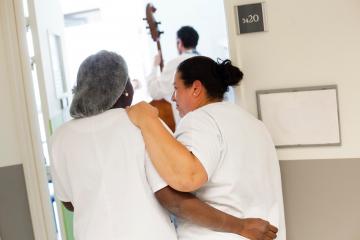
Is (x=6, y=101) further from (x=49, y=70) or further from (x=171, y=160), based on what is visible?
(x=171, y=160)

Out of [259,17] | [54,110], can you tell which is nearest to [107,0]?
[54,110]

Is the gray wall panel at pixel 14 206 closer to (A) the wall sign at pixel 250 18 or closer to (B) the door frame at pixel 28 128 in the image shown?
(B) the door frame at pixel 28 128

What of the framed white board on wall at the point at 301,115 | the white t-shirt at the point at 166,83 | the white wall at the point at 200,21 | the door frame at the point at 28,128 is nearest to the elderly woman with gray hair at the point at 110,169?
the framed white board on wall at the point at 301,115

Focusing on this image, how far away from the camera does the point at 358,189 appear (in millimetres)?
1678

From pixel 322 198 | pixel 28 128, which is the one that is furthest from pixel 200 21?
pixel 322 198

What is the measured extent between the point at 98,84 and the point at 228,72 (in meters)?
0.52

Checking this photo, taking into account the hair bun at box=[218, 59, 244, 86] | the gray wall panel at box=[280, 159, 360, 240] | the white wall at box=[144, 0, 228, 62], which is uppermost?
the white wall at box=[144, 0, 228, 62]

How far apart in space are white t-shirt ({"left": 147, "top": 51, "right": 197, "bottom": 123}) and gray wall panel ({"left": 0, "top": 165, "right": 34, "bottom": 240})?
3.83 feet

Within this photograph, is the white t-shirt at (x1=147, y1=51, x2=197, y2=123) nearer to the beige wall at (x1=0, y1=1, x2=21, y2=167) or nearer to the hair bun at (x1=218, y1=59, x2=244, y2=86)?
the beige wall at (x1=0, y1=1, x2=21, y2=167)

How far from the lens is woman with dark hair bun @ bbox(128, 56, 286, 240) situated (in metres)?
1.27

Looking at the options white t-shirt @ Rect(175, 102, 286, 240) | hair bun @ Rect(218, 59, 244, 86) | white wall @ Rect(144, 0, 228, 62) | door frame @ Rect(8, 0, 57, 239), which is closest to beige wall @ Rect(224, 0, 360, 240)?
hair bun @ Rect(218, 59, 244, 86)

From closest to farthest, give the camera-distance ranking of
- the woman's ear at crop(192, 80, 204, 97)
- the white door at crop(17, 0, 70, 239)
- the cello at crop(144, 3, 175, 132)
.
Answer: the woman's ear at crop(192, 80, 204, 97)
the white door at crop(17, 0, 70, 239)
the cello at crop(144, 3, 175, 132)

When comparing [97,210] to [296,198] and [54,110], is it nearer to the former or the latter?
[296,198]

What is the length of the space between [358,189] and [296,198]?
0.25 metres
